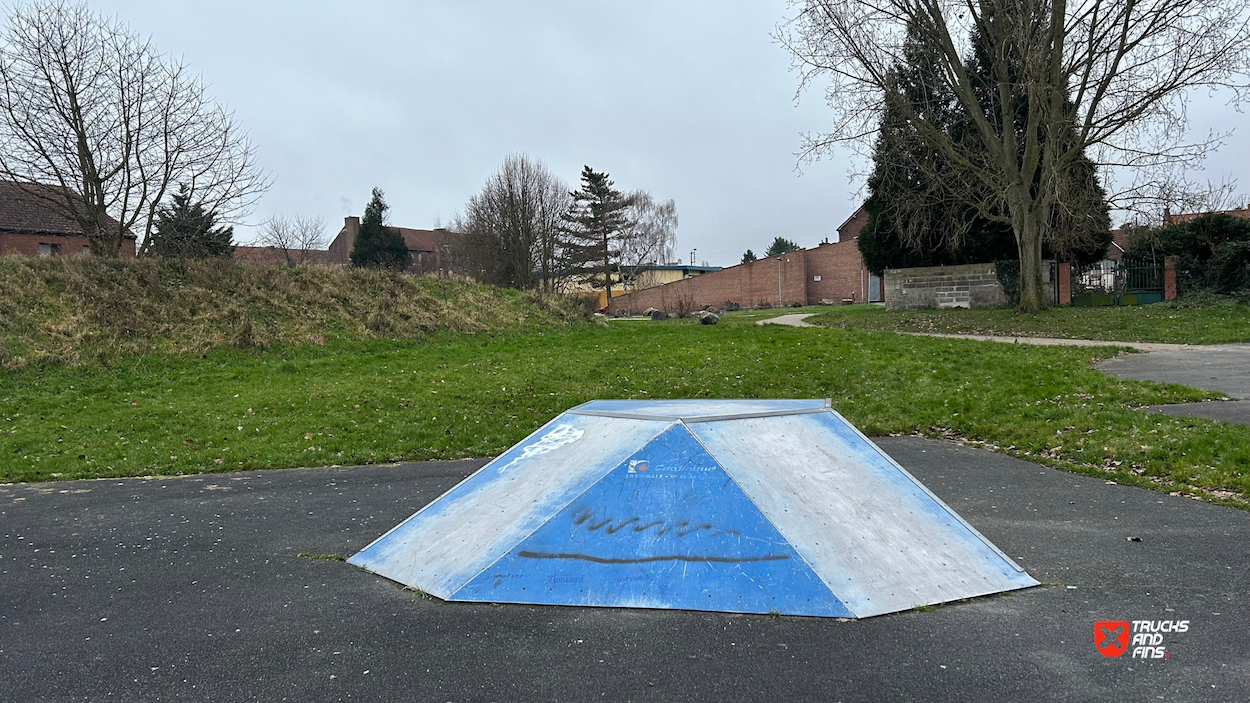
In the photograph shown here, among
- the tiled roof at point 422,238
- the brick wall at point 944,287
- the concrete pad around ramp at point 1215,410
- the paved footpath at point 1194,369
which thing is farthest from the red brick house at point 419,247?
the concrete pad around ramp at point 1215,410

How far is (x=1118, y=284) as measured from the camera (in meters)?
27.6

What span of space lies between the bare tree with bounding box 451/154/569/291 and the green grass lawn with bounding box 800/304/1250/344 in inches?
934

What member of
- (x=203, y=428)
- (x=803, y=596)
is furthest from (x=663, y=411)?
(x=203, y=428)

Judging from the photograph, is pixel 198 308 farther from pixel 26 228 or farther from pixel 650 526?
pixel 26 228

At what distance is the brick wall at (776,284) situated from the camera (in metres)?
54.9

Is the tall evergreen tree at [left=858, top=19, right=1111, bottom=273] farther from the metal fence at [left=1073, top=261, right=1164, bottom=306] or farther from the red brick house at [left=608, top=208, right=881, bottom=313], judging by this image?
the red brick house at [left=608, top=208, right=881, bottom=313]

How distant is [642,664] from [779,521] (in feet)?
4.67

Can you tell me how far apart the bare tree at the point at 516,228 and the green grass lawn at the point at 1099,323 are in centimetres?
2373

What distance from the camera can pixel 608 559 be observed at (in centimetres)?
467

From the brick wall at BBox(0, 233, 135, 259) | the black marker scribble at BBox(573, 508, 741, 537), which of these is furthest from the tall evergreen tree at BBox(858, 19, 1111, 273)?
the brick wall at BBox(0, 233, 135, 259)

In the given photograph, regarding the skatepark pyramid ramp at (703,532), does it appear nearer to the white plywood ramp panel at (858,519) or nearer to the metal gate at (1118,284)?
the white plywood ramp panel at (858,519)

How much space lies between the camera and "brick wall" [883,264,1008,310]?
28297 millimetres

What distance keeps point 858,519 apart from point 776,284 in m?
53.5

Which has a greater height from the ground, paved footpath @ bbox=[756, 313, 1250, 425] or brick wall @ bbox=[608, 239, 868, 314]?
brick wall @ bbox=[608, 239, 868, 314]
